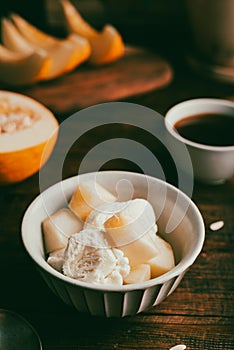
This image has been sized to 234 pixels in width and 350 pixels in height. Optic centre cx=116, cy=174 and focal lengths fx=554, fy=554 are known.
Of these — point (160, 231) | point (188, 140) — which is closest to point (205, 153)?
point (188, 140)

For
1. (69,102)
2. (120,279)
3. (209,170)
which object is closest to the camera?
(120,279)

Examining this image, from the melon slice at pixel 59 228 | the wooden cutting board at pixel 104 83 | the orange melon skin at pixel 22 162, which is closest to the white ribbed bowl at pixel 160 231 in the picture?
the melon slice at pixel 59 228

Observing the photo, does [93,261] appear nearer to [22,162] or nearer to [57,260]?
[57,260]

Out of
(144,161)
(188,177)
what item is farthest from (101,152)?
(188,177)

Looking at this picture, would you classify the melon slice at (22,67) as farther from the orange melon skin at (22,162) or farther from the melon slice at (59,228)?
the melon slice at (59,228)

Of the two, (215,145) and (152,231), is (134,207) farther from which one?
(215,145)

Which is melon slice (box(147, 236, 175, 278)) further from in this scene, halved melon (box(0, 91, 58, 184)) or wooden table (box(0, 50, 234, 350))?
halved melon (box(0, 91, 58, 184))
